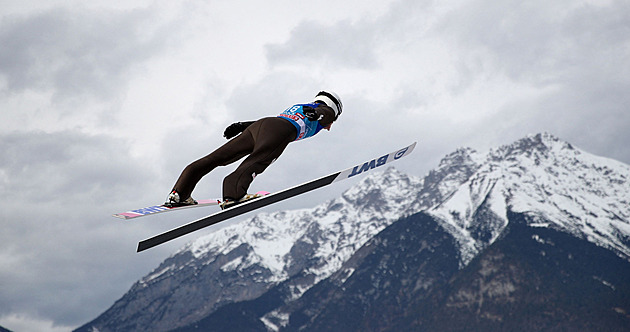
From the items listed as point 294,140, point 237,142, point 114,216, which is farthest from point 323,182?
point 114,216

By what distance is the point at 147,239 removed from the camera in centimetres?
939

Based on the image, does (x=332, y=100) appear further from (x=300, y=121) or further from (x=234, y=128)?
(x=234, y=128)

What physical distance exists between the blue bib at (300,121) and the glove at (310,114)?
0.04m

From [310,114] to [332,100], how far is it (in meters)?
0.72

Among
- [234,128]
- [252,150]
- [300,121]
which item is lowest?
[252,150]

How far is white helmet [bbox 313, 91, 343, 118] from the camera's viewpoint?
35.9ft

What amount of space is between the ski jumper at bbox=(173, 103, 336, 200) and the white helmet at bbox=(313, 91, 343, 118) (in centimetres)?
37

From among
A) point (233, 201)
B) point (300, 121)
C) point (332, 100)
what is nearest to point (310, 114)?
point (300, 121)

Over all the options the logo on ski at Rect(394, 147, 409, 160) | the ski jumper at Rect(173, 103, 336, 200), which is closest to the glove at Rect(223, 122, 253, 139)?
the ski jumper at Rect(173, 103, 336, 200)

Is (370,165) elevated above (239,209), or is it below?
above

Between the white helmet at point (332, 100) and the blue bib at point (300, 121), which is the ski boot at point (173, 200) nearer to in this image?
the blue bib at point (300, 121)

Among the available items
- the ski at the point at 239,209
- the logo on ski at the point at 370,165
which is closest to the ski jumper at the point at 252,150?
the ski at the point at 239,209

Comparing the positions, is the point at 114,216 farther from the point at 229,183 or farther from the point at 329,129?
the point at 329,129

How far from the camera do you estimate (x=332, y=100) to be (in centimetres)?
1101
